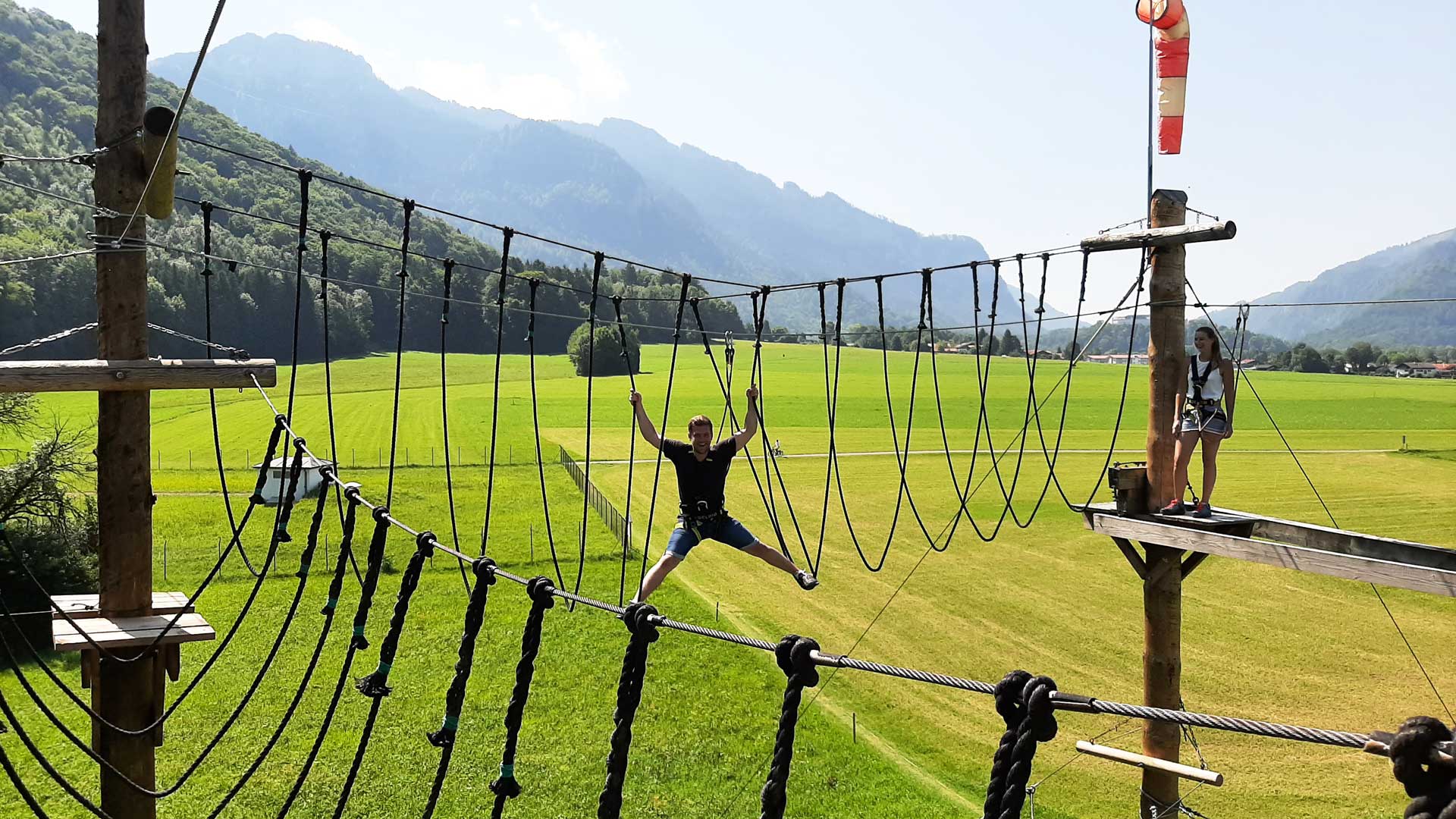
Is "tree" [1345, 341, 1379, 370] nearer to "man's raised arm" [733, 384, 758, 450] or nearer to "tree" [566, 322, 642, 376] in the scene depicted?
"tree" [566, 322, 642, 376]

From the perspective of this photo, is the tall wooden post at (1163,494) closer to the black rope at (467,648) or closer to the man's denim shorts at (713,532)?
the man's denim shorts at (713,532)

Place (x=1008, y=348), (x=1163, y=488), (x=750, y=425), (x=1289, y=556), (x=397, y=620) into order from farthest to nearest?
(x=1008, y=348)
(x=750, y=425)
(x=1163, y=488)
(x=1289, y=556)
(x=397, y=620)

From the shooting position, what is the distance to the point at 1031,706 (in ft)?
9.73

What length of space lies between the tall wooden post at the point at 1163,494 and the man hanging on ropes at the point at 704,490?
102 inches

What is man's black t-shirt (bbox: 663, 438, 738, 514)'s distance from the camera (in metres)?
8.53

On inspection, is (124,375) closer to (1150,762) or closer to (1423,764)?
(1423,764)

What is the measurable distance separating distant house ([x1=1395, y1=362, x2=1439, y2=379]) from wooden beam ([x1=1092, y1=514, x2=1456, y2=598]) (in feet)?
→ 358

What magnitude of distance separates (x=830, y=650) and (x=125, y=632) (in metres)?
16.7

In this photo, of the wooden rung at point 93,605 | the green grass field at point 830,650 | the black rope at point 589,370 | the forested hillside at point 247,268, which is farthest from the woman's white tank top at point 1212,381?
the forested hillside at point 247,268

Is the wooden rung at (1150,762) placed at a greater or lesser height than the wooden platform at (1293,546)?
lesser

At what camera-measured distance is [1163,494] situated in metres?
8.28

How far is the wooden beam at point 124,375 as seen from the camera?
598 centimetres

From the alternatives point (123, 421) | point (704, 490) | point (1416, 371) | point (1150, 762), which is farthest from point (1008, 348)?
point (123, 421)

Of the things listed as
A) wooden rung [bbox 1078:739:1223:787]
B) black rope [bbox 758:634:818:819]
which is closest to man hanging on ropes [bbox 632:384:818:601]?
wooden rung [bbox 1078:739:1223:787]
